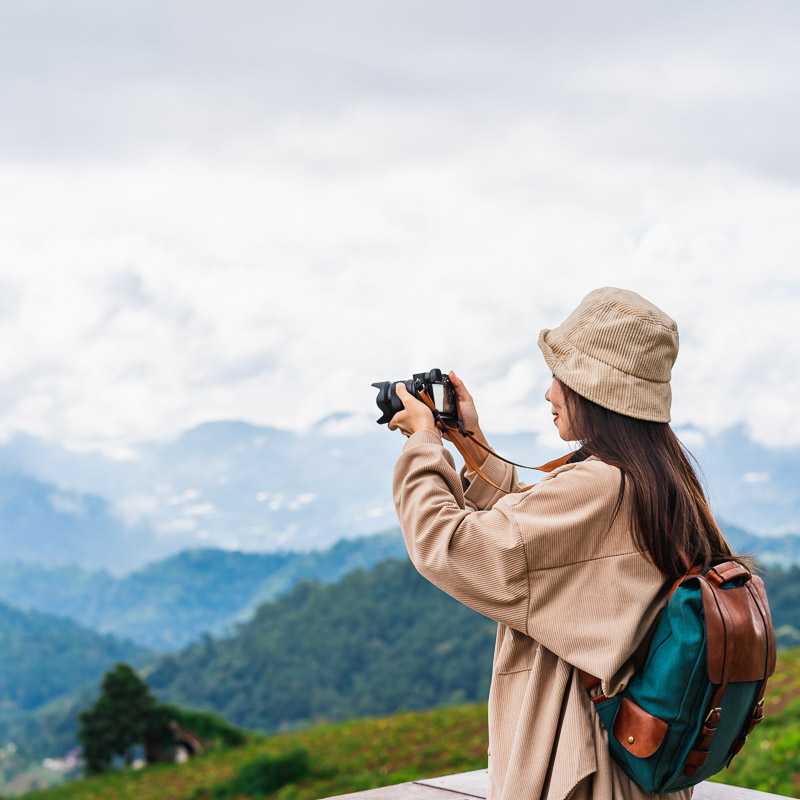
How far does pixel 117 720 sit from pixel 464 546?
63.5ft

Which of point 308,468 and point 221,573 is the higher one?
point 308,468

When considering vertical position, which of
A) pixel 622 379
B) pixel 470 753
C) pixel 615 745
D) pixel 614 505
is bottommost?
pixel 470 753

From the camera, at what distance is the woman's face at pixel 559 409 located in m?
2.42

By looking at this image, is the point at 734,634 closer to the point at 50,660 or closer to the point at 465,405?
the point at 465,405

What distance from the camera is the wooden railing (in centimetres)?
354

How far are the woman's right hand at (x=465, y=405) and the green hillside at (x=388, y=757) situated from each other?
20.5ft

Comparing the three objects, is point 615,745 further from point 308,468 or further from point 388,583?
point 308,468

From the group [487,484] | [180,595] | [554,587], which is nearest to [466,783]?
[487,484]

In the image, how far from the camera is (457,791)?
3566 mm

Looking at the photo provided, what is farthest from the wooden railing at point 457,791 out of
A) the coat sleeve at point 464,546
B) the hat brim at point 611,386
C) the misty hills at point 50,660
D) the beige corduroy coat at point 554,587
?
the misty hills at point 50,660

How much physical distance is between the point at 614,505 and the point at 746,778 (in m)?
7.03

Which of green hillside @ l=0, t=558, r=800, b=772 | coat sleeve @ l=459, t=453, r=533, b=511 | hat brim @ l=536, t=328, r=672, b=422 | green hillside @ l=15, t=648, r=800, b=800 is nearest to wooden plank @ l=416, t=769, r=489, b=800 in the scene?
coat sleeve @ l=459, t=453, r=533, b=511

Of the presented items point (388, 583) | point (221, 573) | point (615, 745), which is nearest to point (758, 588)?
point (615, 745)

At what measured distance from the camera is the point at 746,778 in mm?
8438
